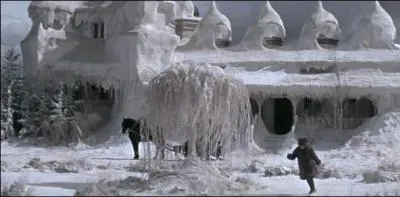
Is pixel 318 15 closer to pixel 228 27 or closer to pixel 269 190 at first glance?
pixel 228 27

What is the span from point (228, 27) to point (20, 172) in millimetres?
18753

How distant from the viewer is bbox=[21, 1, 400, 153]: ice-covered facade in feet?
82.1

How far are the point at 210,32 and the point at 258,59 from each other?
3.79 m

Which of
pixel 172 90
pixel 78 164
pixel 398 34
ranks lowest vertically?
pixel 78 164

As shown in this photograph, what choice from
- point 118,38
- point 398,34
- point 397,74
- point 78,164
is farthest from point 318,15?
point 78,164

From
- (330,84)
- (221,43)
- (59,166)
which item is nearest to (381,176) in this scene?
(59,166)

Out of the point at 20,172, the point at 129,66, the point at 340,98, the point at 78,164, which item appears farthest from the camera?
the point at 129,66

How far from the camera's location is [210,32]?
3086cm

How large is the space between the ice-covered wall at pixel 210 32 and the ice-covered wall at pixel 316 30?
383cm

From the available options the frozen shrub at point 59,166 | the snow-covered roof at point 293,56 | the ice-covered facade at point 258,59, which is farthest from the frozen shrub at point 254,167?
the snow-covered roof at point 293,56

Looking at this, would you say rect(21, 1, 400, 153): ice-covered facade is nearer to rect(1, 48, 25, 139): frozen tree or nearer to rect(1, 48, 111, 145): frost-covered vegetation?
rect(1, 48, 111, 145): frost-covered vegetation

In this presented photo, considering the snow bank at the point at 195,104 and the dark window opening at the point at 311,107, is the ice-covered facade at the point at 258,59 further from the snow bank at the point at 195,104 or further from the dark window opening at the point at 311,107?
the snow bank at the point at 195,104

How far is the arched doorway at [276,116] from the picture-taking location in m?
28.1

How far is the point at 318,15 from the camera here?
30219 mm
